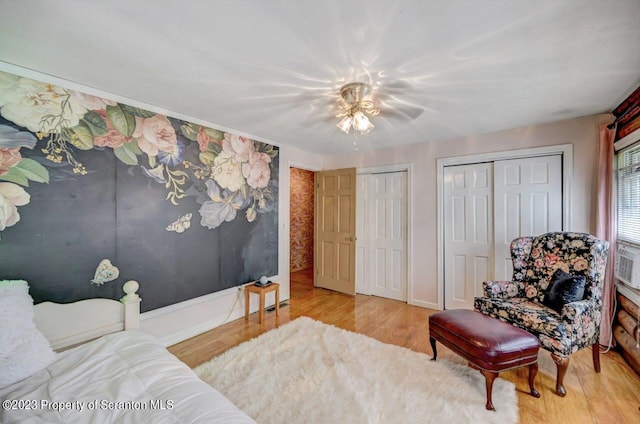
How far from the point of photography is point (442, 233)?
3611 millimetres

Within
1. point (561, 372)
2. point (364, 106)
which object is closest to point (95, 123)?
point (364, 106)

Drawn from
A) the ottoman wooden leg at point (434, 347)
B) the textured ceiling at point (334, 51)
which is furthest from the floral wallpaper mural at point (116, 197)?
the ottoman wooden leg at point (434, 347)

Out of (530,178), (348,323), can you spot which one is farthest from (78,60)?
(530,178)

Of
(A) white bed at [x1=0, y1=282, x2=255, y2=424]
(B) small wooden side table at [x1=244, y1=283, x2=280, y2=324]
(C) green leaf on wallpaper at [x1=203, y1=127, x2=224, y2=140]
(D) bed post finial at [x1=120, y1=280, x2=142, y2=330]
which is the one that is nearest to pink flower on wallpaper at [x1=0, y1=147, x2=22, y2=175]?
(A) white bed at [x1=0, y1=282, x2=255, y2=424]

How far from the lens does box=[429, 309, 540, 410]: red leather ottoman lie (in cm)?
173

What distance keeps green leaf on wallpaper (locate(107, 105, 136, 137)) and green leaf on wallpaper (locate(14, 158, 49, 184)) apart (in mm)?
621

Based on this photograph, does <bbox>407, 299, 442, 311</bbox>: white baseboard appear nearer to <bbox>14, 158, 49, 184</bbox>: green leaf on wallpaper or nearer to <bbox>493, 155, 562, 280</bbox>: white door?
<bbox>493, 155, 562, 280</bbox>: white door

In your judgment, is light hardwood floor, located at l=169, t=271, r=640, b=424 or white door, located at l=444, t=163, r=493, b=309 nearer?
light hardwood floor, located at l=169, t=271, r=640, b=424

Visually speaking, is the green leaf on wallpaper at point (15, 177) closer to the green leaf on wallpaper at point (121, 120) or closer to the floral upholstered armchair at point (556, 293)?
the green leaf on wallpaper at point (121, 120)

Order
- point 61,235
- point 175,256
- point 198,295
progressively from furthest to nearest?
point 198,295, point 175,256, point 61,235

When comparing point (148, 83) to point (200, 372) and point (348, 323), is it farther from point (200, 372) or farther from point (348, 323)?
point (348, 323)

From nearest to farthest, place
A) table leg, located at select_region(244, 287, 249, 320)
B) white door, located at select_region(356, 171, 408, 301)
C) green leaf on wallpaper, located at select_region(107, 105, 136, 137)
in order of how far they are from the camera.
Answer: green leaf on wallpaper, located at select_region(107, 105, 136, 137)
table leg, located at select_region(244, 287, 249, 320)
white door, located at select_region(356, 171, 408, 301)

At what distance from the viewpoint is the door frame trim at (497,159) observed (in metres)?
2.81

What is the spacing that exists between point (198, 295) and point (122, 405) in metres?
1.83
